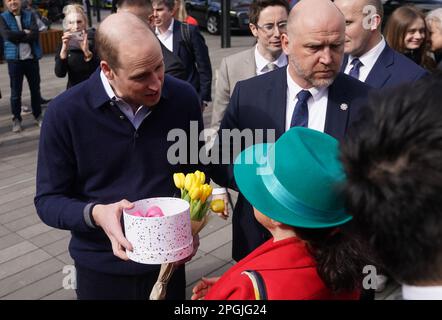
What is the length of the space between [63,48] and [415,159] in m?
4.92

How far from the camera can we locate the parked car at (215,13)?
1603 centimetres

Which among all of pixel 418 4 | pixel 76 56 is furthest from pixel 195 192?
pixel 418 4

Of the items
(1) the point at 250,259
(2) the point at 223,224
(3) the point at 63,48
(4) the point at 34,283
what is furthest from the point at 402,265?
(3) the point at 63,48

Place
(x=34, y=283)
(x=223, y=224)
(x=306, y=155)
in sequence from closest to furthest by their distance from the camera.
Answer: (x=306, y=155) → (x=34, y=283) → (x=223, y=224)

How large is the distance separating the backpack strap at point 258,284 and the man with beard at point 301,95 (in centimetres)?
94

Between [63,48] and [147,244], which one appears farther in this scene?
[63,48]

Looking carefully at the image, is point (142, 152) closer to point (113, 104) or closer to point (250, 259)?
Result: point (113, 104)

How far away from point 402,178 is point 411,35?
3713 millimetres

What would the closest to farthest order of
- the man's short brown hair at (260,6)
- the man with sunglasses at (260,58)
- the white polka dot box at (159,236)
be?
the white polka dot box at (159,236)
the man with sunglasses at (260,58)
the man's short brown hair at (260,6)

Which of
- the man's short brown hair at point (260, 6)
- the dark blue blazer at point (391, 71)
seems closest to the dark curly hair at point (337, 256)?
the dark blue blazer at point (391, 71)

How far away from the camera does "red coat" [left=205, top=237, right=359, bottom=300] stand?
4.75 feet

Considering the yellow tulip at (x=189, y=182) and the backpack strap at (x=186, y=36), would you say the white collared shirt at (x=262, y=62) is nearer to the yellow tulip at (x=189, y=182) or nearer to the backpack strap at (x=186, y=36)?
the backpack strap at (x=186, y=36)

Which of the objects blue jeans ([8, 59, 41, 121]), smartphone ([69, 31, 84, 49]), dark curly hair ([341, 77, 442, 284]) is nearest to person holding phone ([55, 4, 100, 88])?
smartphone ([69, 31, 84, 49])

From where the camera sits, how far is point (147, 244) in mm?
1667
